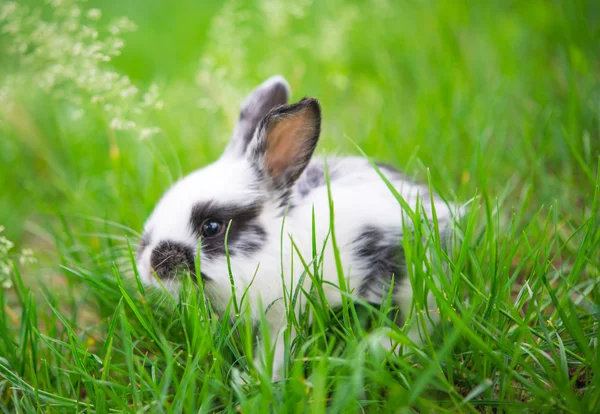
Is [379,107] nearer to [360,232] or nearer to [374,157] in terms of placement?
[374,157]

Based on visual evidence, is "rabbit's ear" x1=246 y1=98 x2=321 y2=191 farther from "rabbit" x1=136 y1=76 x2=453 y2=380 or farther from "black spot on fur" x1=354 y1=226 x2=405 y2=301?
"black spot on fur" x1=354 y1=226 x2=405 y2=301

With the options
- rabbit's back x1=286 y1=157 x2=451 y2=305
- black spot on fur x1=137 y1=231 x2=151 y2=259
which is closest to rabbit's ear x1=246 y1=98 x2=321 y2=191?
rabbit's back x1=286 y1=157 x2=451 y2=305

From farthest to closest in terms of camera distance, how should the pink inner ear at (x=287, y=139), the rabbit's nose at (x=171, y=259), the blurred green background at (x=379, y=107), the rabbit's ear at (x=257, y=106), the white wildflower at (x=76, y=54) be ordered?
the blurred green background at (x=379, y=107), the rabbit's ear at (x=257, y=106), the white wildflower at (x=76, y=54), the pink inner ear at (x=287, y=139), the rabbit's nose at (x=171, y=259)

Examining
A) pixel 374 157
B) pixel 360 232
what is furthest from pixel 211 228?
pixel 374 157

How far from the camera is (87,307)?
2777mm

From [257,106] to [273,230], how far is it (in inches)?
29.8

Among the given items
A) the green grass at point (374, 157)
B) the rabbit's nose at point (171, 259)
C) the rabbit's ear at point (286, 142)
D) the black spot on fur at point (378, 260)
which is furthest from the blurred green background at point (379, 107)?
the rabbit's nose at point (171, 259)

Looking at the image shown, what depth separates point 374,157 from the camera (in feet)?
11.3

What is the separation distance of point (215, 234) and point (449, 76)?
2394 mm

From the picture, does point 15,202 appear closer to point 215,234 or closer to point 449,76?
point 215,234

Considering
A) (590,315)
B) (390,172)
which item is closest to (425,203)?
(390,172)

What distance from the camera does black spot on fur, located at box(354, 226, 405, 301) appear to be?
2312 millimetres

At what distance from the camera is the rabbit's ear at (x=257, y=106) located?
2727 millimetres

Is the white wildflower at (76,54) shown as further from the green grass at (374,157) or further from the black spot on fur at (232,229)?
the black spot on fur at (232,229)
